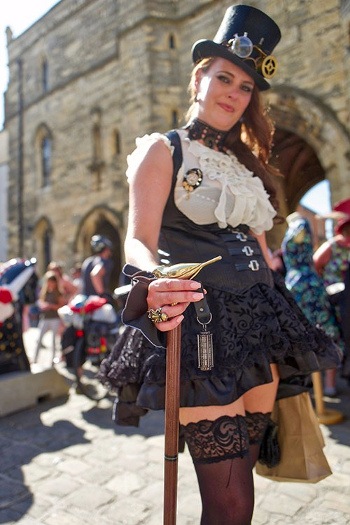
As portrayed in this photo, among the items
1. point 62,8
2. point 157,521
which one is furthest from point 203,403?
point 62,8

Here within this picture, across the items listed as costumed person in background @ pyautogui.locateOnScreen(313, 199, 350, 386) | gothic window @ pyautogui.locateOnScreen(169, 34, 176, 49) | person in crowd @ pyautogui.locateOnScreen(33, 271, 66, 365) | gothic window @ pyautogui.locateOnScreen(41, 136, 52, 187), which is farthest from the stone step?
gothic window @ pyautogui.locateOnScreen(41, 136, 52, 187)

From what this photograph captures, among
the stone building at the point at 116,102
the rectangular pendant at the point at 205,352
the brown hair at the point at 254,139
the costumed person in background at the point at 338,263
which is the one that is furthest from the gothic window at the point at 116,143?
the rectangular pendant at the point at 205,352

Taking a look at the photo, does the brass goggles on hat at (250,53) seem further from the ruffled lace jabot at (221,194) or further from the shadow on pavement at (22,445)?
the shadow on pavement at (22,445)

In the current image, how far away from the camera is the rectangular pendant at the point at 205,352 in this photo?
134 cm

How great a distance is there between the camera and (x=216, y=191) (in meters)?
1.66

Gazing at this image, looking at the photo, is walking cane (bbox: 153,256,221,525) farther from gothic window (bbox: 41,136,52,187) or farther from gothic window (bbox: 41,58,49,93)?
gothic window (bbox: 41,58,49,93)

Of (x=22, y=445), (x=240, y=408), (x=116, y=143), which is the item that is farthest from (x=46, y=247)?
(x=240, y=408)

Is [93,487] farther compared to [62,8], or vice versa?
[62,8]

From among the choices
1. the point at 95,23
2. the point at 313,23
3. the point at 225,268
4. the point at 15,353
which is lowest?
the point at 15,353

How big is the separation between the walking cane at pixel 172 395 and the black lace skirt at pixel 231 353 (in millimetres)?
151

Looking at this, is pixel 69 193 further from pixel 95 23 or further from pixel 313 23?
pixel 313 23

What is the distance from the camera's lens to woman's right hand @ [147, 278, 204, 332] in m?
1.14

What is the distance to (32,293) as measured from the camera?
4.48m

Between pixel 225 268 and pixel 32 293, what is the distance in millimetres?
3367
